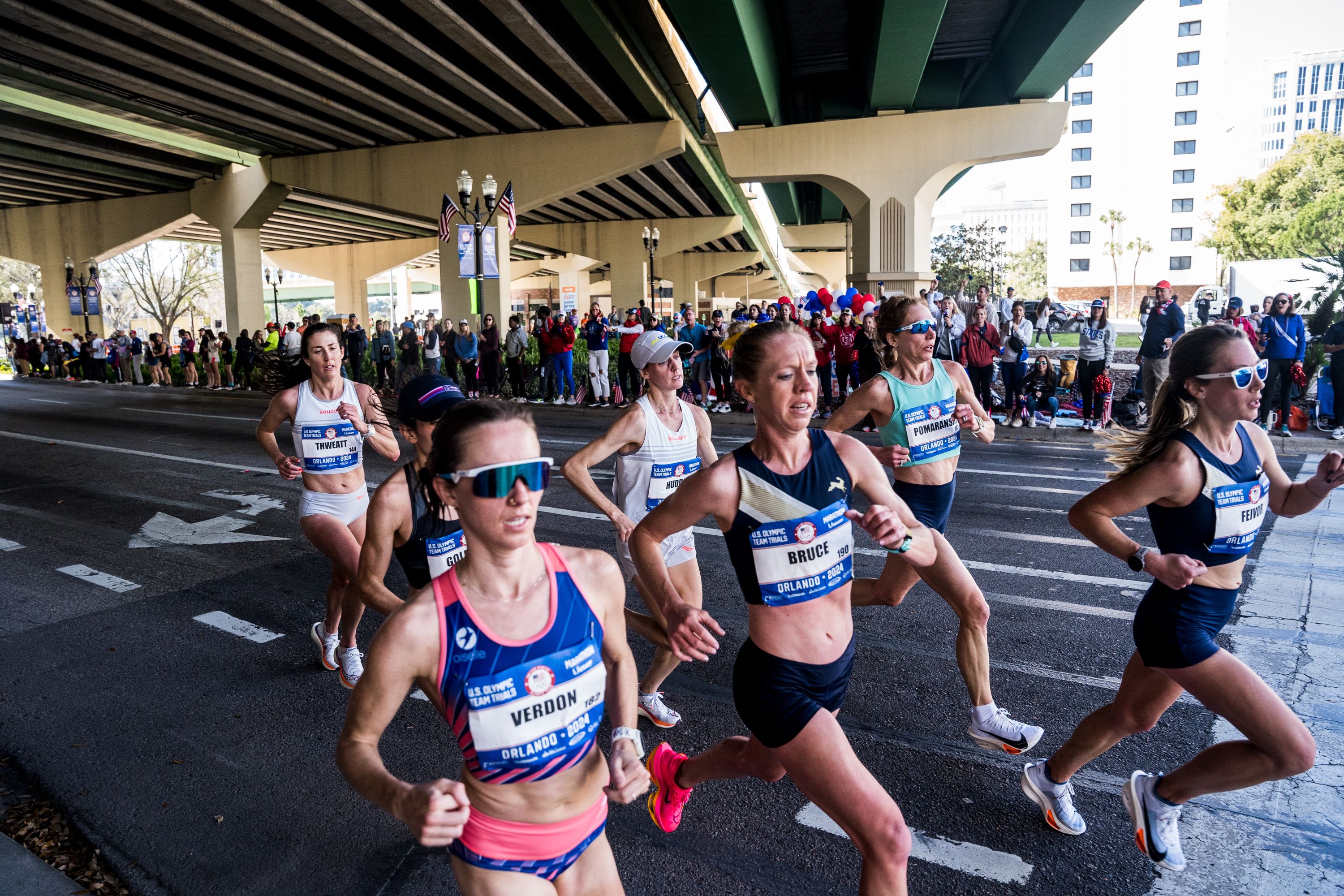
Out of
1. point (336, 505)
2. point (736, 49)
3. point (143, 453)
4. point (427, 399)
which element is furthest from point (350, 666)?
point (736, 49)

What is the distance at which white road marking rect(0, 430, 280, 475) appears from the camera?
12820mm

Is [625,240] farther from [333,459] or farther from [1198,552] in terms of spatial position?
[1198,552]

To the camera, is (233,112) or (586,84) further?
(233,112)

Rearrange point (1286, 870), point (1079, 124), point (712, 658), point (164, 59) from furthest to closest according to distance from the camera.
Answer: point (1079, 124), point (164, 59), point (712, 658), point (1286, 870)

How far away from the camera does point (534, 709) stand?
2.09m

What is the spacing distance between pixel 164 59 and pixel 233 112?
463 cm

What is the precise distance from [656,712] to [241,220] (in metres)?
31.9

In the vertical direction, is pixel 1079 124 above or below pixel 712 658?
above

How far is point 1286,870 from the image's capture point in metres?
3.20

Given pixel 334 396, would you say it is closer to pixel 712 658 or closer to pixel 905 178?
pixel 712 658

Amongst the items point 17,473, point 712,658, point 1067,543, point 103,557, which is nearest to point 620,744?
point 712,658

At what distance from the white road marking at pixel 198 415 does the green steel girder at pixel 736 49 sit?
39.3 ft

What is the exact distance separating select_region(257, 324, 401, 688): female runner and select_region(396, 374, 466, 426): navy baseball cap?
136cm

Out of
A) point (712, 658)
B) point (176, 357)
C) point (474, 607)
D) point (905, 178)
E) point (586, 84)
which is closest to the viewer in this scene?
point (474, 607)
